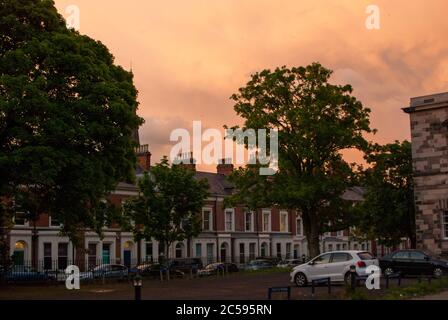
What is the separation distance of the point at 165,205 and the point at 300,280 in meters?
17.6

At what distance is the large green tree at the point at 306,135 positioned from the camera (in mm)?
43906

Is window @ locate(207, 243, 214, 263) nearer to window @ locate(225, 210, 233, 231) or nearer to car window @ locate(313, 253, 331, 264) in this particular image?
window @ locate(225, 210, 233, 231)

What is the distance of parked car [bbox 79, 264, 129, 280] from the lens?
4097 centimetres

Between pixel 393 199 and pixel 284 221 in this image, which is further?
pixel 284 221

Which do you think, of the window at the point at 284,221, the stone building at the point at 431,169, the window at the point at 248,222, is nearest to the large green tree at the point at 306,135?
the stone building at the point at 431,169

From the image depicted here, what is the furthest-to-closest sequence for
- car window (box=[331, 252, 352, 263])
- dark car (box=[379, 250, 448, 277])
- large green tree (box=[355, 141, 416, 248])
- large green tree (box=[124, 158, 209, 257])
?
1. large green tree (box=[355, 141, 416, 248])
2. large green tree (box=[124, 158, 209, 257])
3. dark car (box=[379, 250, 448, 277])
4. car window (box=[331, 252, 352, 263])

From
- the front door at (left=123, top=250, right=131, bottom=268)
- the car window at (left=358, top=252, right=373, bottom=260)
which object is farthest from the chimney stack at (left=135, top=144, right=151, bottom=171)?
the car window at (left=358, top=252, right=373, bottom=260)

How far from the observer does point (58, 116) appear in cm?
2744

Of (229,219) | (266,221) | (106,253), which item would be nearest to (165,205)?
(106,253)

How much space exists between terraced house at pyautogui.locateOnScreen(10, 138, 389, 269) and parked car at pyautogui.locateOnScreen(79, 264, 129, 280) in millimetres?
4630

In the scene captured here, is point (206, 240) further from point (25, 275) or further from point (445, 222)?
point (445, 222)

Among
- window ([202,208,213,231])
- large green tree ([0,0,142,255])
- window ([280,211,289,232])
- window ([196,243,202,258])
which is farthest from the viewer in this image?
window ([280,211,289,232])
